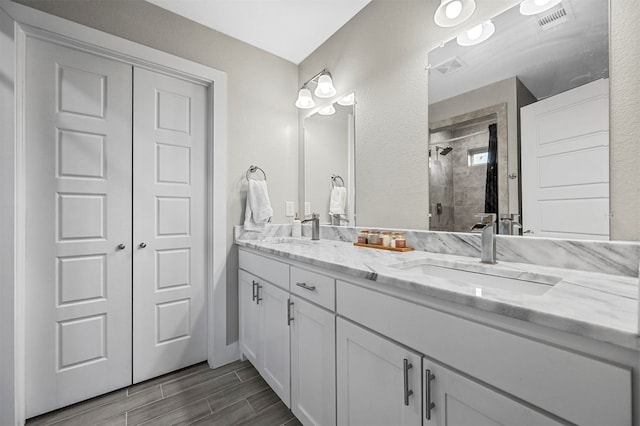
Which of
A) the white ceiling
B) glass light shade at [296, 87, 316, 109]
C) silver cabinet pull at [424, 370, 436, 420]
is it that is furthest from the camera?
glass light shade at [296, 87, 316, 109]

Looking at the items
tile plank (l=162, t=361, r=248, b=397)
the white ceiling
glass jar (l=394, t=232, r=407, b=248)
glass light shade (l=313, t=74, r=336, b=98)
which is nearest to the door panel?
glass jar (l=394, t=232, r=407, b=248)

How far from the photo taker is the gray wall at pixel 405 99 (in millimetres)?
883

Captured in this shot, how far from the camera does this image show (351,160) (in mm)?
1898

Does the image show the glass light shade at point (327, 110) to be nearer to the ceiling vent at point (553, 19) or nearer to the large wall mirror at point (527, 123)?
the large wall mirror at point (527, 123)

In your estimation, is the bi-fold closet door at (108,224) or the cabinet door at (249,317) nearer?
the bi-fold closet door at (108,224)

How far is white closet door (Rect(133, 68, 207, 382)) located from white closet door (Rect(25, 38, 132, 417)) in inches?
2.6

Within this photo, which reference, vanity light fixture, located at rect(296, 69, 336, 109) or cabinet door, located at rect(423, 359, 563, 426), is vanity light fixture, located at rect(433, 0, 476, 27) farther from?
cabinet door, located at rect(423, 359, 563, 426)

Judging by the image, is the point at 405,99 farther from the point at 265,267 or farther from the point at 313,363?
the point at 313,363

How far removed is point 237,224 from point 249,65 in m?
1.27

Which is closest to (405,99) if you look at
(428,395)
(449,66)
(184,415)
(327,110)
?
(449,66)

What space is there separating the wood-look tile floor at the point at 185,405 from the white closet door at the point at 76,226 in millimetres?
90

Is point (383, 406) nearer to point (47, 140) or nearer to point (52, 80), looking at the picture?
point (47, 140)

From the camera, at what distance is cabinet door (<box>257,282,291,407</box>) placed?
1337 millimetres

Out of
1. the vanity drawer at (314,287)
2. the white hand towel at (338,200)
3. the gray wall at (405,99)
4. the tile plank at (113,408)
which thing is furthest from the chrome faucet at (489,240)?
the tile plank at (113,408)
